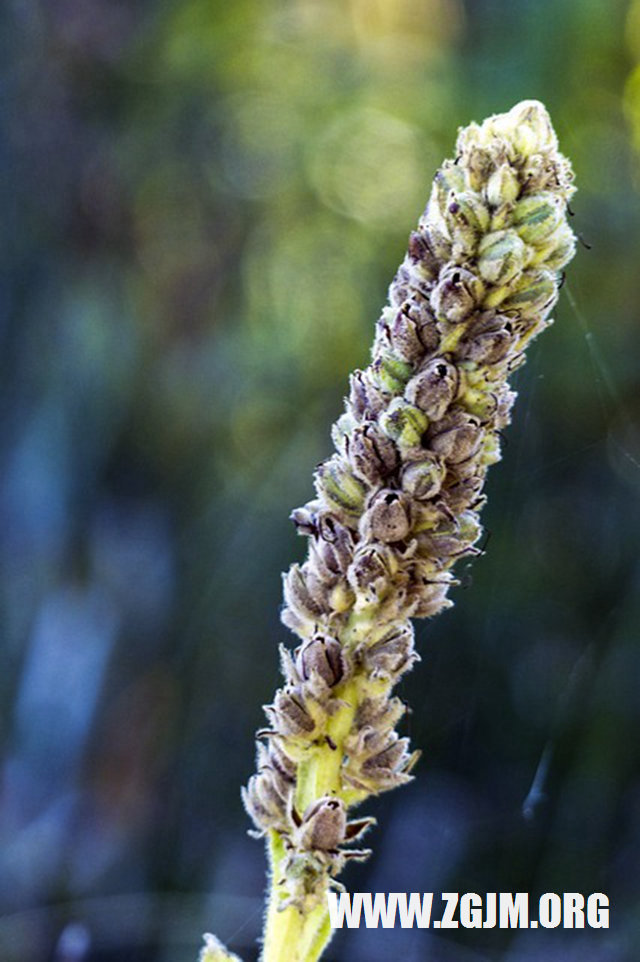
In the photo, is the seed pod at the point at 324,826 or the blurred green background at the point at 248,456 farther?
the blurred green background at the point at 248,456

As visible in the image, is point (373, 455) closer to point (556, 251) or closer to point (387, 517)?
point (387, 517)

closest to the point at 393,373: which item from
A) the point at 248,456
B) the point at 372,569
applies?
the point at 372,569

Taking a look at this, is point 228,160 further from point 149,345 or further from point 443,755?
point 443,755

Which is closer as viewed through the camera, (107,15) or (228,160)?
(107,15)

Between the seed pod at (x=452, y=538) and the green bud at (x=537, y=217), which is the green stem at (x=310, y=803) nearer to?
the seed pod at (x=452, y=538)

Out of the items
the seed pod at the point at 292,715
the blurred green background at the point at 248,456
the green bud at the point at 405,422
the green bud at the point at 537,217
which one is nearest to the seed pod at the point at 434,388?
the green bud at the point at 405,422

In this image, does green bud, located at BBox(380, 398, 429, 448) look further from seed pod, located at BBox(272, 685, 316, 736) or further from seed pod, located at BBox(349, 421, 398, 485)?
seed pod, located at BBox(272, 685, 316, 736)

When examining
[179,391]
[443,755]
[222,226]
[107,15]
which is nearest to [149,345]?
[179,391]
